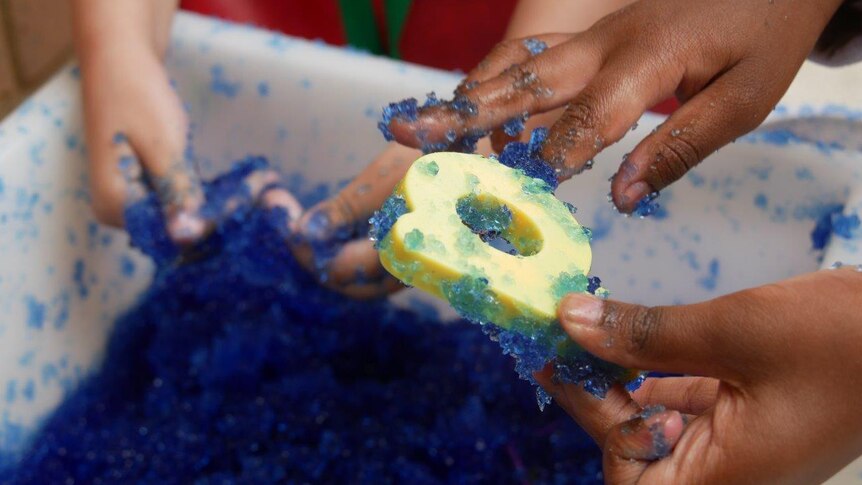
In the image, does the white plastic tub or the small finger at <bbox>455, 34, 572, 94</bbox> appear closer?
the small finger at <bbox>455, 34, 572, 94</bbox>

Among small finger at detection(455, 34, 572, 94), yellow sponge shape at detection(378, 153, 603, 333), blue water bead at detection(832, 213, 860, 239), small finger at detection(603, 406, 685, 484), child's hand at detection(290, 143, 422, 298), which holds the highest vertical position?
small finger at detection(455, 34, 572, 94)

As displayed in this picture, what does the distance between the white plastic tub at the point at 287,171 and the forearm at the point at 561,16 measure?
0.11m

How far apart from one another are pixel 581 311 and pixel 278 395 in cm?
53

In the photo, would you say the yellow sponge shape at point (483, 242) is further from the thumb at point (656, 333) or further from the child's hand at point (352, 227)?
the child's hand at point (352, 227)

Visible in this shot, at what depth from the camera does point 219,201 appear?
0.88 m

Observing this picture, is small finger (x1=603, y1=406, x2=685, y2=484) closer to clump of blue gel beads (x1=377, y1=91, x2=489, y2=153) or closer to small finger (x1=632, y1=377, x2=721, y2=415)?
small finger (x1=632, y1=377, x2=721, y2=415)

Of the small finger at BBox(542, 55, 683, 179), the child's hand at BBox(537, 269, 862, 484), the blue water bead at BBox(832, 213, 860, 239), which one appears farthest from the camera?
the blue water bead at BBox(832, 213, 860, 239)

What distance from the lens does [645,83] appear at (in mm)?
571

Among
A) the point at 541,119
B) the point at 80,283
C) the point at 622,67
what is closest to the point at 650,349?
the point at 622,67

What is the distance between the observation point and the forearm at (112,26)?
870 millimetres

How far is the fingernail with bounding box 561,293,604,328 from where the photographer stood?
44 centimetres

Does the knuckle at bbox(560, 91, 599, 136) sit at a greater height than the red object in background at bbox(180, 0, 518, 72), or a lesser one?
greater

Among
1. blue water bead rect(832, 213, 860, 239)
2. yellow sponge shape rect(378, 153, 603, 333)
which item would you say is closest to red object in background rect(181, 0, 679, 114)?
blue water bead rect(832, 213, 860, 239)

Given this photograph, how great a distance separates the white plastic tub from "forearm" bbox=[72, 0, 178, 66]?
0.15 ft
